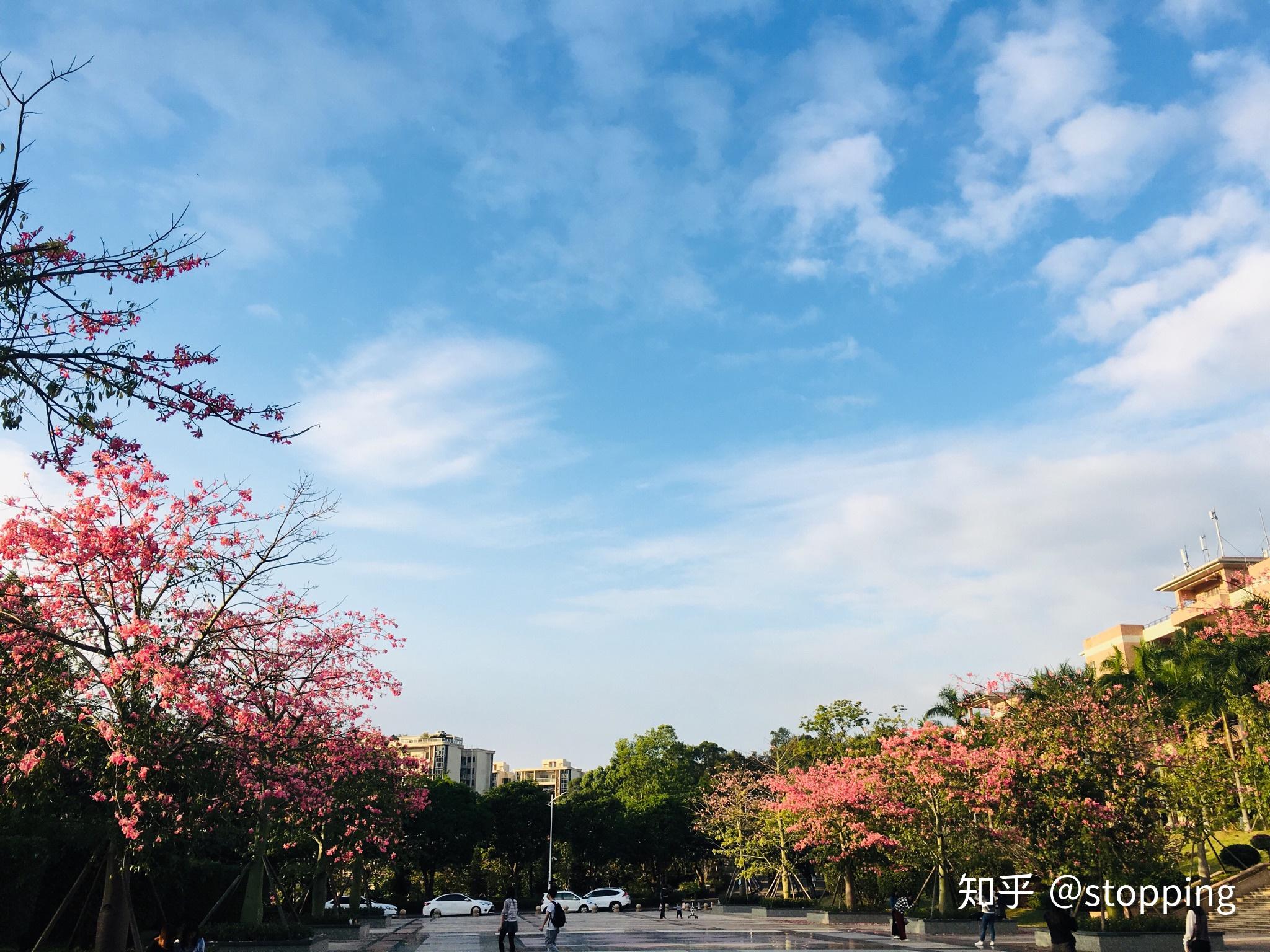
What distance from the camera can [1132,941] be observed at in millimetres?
20375

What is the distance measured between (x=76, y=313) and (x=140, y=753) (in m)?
10.5

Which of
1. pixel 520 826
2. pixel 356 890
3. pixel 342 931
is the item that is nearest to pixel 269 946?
pixel 342 931

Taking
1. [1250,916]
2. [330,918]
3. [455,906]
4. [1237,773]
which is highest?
[1237,773]

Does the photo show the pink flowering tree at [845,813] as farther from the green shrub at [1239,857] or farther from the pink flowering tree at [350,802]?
the pink flowering tree at [350,802]

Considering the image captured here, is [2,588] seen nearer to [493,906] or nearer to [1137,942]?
[1137,942]

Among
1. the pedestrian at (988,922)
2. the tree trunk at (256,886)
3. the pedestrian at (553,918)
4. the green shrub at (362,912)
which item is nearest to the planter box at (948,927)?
the pedestrian at (988,922)

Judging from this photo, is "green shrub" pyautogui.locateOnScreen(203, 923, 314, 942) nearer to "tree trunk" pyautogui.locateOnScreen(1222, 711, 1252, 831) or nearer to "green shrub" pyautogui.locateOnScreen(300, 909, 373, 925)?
"green shrub" pyautogui.locateOnScreen(300, 909, 373, 925)

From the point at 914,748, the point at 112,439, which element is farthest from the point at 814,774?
the point at 112,439

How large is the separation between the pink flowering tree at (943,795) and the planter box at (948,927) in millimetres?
845

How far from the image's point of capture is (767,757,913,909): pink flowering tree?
32312 millimetres

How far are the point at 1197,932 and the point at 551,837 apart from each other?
51.4 meters

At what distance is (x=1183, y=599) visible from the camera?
71250mm

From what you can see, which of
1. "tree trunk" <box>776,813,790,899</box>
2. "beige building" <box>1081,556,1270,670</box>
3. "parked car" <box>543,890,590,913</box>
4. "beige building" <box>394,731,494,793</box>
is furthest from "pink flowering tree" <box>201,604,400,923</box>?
"beige building" <box>394,731,494,793</box>

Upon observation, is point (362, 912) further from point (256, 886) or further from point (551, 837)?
point (551, 837)
